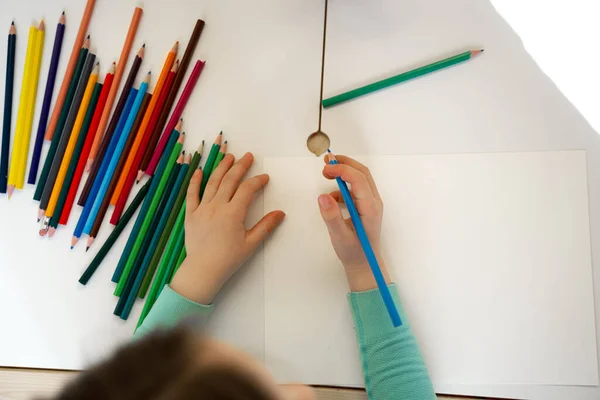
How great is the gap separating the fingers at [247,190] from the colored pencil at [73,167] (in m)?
0.22

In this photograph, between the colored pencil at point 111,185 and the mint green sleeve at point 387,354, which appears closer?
the mint green sleeve at point 387,354

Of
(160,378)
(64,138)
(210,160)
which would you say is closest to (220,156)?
(210,160)

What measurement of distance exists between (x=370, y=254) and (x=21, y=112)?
50cm

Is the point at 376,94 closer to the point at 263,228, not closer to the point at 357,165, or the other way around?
the point at 357,165

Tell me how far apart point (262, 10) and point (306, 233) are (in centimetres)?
29

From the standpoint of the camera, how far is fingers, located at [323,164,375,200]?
51 cm

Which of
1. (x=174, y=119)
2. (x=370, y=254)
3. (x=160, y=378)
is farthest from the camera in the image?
(x=174, y=119)

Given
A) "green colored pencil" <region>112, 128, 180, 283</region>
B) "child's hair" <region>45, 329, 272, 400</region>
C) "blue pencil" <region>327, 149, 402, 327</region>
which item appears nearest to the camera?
"child's hair" <region>45, 329, 272, 400</region>

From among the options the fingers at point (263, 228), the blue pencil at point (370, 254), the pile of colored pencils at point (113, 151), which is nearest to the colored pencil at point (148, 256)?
the pile of colored pencils at point (113, 151)

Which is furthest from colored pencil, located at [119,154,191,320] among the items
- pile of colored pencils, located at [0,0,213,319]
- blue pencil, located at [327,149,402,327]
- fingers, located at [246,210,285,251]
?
blue pencil, located at [327,149,402,327]

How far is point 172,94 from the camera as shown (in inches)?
22.9

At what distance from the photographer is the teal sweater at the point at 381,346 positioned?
0.48 metres

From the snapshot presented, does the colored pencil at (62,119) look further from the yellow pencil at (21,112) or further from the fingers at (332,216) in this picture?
the fingers at (332,216)

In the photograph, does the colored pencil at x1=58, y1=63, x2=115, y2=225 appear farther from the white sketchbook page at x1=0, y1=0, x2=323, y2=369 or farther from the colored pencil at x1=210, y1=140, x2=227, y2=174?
the colored pencil at x1=210, y1=140, x2=227, y2=174
